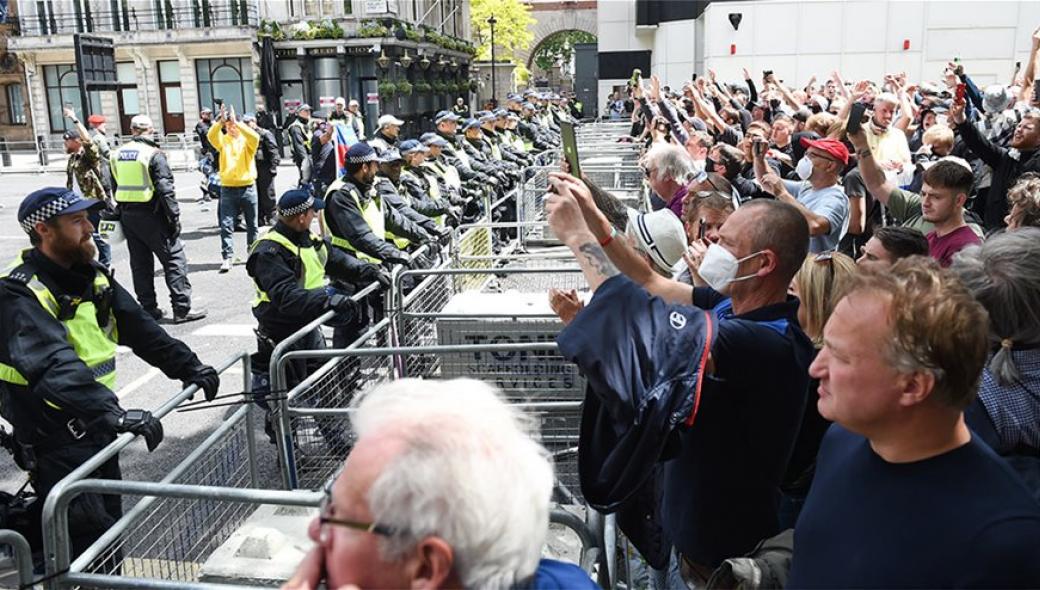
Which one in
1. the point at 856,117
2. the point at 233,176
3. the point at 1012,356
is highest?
the point at 856,117

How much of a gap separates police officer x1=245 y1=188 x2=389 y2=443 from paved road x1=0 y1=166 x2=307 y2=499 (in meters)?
0.84

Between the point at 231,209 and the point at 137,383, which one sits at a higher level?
the point at 231,209

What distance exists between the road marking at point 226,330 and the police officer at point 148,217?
0.44 meters

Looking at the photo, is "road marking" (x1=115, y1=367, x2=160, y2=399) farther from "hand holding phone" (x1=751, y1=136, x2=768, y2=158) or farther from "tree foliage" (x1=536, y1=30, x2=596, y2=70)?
"tree foliage" (x1=536, y1=30, x2=596, y2=70)

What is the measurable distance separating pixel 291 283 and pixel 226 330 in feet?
12.6

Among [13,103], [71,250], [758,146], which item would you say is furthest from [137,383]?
[13,103]

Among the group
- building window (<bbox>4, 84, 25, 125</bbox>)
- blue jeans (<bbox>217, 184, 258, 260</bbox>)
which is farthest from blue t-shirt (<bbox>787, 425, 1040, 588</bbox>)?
building window (<bbox>4, 84, 25, 125</bbox>)

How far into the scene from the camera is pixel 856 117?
5.34m

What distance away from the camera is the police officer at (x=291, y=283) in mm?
5594

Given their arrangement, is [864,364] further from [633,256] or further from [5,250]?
[5,250]

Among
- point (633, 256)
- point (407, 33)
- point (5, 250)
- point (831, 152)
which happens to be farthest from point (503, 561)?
point (407, 33)

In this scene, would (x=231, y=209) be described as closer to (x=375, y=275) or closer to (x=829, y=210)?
(x=375, y=275)

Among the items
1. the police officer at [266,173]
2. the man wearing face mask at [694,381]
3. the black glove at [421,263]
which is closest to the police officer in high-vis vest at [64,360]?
the man wearing face mask at [694,381]

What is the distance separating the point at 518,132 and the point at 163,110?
29.3 metres
